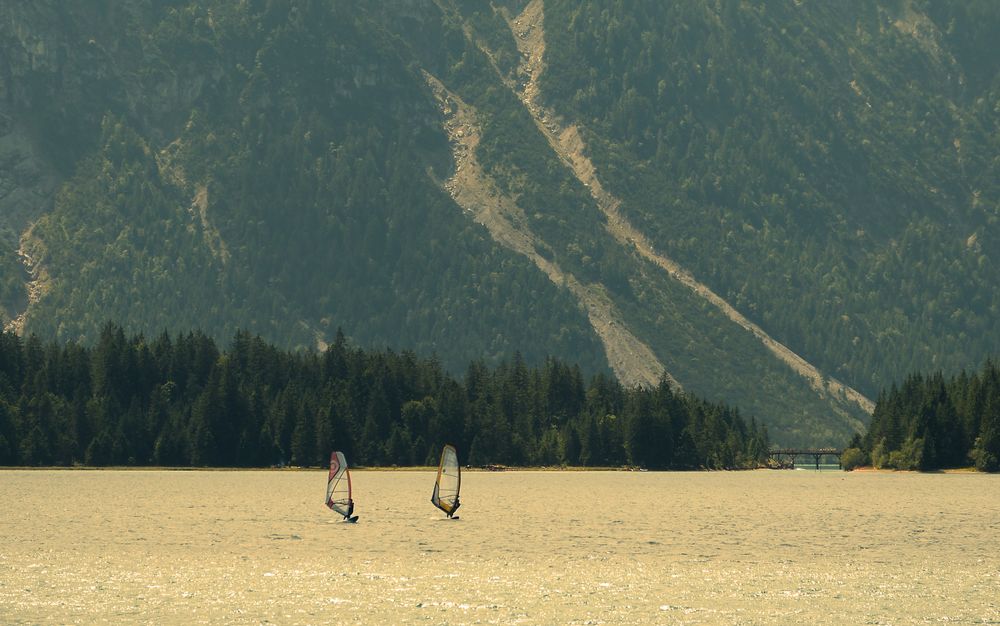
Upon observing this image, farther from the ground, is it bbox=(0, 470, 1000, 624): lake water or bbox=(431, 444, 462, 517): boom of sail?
bbox=(431, 444, 462, 517): boom of sail

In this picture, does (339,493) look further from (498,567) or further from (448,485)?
(498,567)

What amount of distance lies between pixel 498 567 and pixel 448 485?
50891 mm

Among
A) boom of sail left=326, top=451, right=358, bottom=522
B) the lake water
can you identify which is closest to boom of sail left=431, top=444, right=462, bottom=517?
the lake water

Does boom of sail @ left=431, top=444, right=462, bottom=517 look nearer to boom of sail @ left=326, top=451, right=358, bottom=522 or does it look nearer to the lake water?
the lake water

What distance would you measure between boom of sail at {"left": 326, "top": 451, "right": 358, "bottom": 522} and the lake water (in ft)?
5.18

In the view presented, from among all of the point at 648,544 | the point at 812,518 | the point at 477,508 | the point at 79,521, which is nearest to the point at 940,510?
the point at 812,518

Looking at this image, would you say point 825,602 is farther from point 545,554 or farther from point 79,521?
point 79,521

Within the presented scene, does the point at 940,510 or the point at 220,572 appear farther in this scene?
the point at 940,510

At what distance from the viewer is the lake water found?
83.3 metres

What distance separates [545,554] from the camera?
11250 centimetres

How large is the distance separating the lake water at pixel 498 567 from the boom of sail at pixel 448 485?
1.58m

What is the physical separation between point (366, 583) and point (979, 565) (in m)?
38.3

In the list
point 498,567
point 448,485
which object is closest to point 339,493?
point 448,485

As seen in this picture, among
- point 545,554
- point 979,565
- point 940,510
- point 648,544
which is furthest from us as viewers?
point 940,510
